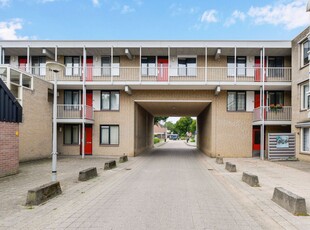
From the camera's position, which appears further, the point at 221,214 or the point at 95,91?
the point at 95,91

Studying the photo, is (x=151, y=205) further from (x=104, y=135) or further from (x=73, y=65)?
(x=73, y=65)

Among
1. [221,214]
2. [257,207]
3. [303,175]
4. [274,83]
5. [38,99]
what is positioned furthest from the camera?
[274,83]

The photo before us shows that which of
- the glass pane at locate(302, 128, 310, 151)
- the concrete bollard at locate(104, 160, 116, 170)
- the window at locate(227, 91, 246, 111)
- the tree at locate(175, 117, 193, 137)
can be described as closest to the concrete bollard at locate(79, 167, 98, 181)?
the concrete bollard at locate(104, 160, 116, 170)

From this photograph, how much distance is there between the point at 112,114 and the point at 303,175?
14.0m

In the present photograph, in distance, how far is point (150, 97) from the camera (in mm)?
21484

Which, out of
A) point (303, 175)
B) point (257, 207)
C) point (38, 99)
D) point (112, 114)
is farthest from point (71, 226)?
point (112, 114)

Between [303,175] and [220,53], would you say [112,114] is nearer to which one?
[220,53]

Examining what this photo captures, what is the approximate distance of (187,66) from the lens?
21781 mm

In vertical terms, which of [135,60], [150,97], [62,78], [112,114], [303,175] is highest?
[135,60]

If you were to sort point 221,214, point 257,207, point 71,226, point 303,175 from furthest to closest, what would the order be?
point 303,175, point 257,207, point 221,214, point 71,226

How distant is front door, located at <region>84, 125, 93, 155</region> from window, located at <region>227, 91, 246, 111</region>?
1105 cm

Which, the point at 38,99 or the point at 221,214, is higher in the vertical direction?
the point at 38,99

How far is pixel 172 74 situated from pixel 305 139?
1032 cm

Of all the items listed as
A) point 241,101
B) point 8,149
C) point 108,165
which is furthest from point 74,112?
point 241,101
